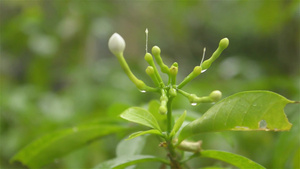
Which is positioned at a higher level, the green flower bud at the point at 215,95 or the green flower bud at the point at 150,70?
the green flower bud at the point at 150,70

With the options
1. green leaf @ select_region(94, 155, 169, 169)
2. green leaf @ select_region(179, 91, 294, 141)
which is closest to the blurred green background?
green leaf @ select_region(94, 155, 169, 169)

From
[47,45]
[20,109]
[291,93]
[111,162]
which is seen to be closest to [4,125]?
[20,109]

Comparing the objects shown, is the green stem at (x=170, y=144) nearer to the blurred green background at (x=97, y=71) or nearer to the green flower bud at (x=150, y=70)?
the green flower bud at (x=150, y=70)

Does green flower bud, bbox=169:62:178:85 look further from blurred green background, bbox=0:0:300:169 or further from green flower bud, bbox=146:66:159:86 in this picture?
blurred green background, bbox=0:0:300:169

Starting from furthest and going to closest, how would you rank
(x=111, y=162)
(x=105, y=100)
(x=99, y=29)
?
(x=99, y=29)
(x=105, y=100)
(x=111, y=162)

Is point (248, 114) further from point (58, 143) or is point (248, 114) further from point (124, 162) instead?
point (58, 143)

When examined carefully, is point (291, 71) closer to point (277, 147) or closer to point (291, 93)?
point (291, 93)

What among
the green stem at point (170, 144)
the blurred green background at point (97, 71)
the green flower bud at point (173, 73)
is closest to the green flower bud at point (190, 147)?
the green stem at point (170, 144)
